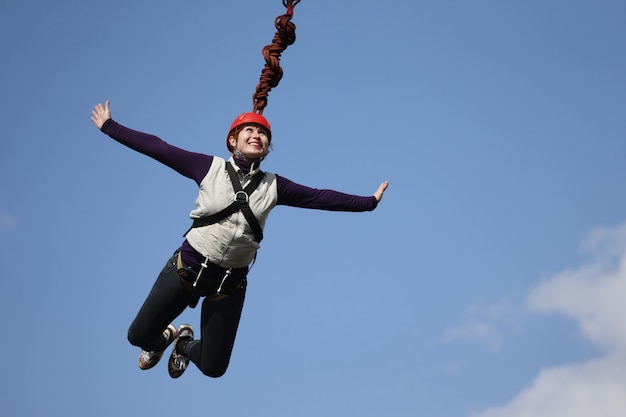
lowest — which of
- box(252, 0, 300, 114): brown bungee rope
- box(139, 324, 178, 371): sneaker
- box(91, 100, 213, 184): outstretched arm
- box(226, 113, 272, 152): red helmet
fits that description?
box(139, 324, 178, 371): sneaker

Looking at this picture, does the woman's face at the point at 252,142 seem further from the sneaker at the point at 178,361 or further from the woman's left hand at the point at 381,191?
the sneaker at the point at 178,361

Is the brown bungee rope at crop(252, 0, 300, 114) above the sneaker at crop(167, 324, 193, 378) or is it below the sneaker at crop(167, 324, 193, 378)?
above

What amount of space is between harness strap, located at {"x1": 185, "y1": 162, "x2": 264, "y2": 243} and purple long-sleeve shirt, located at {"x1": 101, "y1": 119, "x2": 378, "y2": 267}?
0.66 ft

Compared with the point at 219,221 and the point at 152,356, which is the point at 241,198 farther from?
the point at 152,356

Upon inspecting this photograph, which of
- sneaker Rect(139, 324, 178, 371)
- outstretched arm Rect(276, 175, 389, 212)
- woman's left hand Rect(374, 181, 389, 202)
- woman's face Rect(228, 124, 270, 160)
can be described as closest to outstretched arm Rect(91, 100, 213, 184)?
woman's face Rect(228, 124, 270, 160)

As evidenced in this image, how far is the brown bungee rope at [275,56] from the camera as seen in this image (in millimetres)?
8828

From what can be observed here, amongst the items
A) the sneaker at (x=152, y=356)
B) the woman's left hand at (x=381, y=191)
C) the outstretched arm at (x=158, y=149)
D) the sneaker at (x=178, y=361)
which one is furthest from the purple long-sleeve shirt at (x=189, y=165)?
the sneaker at (x=178, y=361)

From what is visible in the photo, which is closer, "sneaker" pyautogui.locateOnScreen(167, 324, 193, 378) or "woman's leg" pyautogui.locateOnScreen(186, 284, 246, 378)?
"woman's leg" pyautogui.locateOnScreen(186, 284, 246, 378)

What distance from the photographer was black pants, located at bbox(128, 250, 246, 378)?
8656mm

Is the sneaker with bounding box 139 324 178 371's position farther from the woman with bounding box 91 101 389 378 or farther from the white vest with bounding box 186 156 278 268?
the white vest with bounding box 186 156 278 268

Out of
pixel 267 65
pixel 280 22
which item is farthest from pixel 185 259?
pixel 280 22

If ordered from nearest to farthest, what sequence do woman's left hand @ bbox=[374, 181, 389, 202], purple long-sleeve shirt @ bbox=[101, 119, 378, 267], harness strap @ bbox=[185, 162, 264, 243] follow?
harness strap @ bbox=[185, 162, 264, 243], purple long-sleeve shirt @ bbox=[101, 119, 378, 267], woman's left hand @ bbox=[374, 181, 389, 202]

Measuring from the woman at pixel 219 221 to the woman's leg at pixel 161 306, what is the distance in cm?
1

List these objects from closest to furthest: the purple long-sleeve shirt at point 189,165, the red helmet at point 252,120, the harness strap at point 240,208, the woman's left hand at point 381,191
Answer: the harness strap at point 240,208, the purple long-sleeve shirt at point 189,165, the red helmet at point 252,120, the woman's left hand at point 381,191
